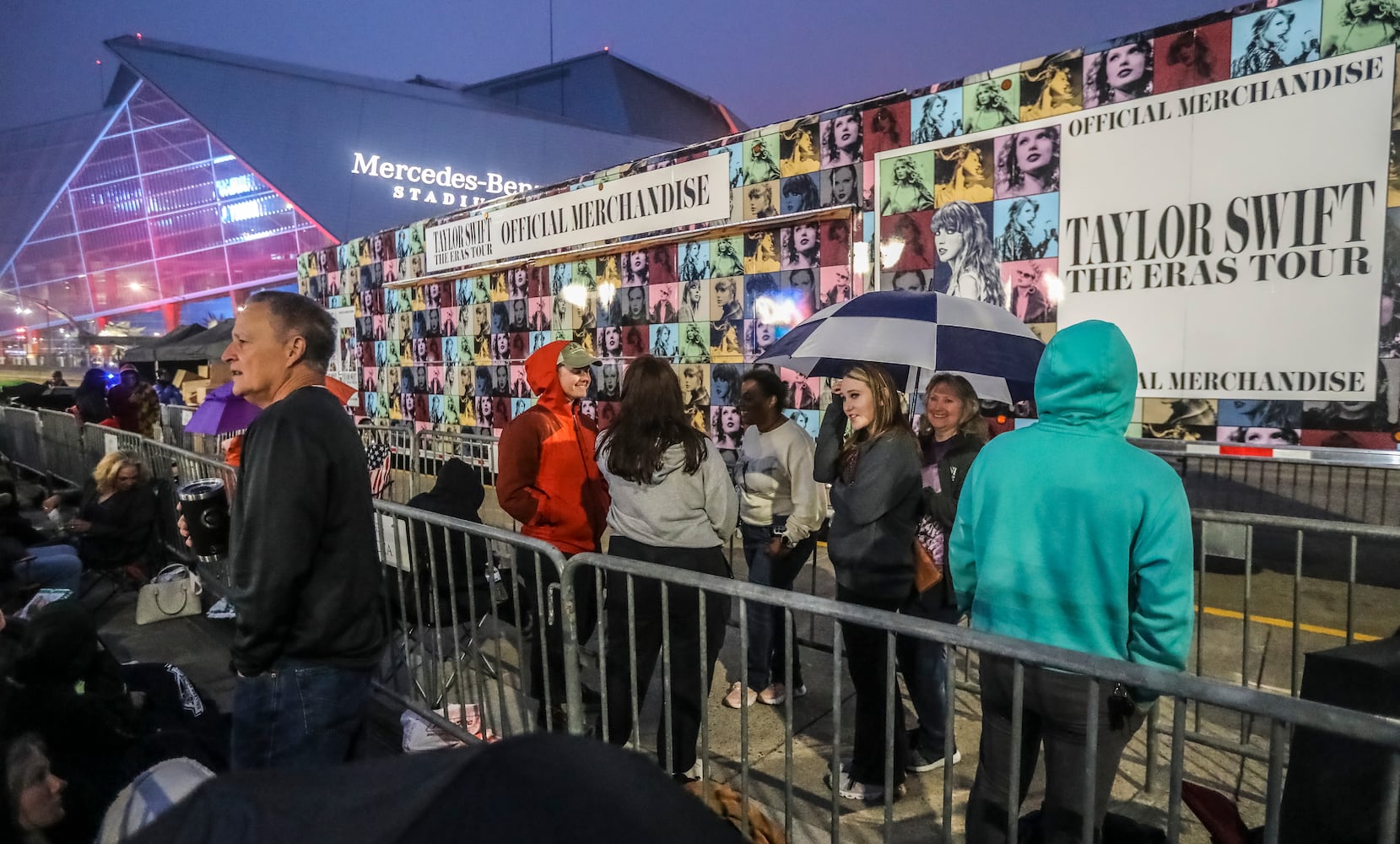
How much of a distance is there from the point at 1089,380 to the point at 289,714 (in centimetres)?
257

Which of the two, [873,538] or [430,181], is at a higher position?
[430,181]

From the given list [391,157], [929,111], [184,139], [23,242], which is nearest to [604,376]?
[929,111]

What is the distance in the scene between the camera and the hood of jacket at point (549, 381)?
3770mm

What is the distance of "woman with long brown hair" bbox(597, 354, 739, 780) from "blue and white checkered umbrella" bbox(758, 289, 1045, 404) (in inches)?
32.7

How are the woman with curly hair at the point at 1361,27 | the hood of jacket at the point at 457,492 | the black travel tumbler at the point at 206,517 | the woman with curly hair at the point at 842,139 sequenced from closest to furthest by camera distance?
the black travel tumbler at the point at 206,517
the woman with curly hair at the point at 1361,27
the hood of jacket at the point at 457,492
the woman with curly hair at the point at 842,139

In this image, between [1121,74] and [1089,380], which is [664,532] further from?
[1121,74]

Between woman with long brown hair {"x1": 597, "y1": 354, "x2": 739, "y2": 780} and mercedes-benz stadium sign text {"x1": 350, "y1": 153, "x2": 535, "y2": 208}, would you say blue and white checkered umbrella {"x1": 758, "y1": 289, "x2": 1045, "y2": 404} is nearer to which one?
woman with long brown hair {"x1": 597, "y1": 354, "x2": 739, "y2": 780}

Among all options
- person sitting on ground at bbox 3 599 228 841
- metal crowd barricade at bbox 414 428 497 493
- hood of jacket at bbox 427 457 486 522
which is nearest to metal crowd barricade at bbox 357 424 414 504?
metal crowd barricade at bbox 414 428 497 493

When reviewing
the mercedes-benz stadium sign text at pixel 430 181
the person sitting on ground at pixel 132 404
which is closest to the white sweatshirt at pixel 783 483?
the person sitting on ground at pixel 132 404

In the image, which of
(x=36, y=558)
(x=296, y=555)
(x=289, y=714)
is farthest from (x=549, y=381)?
(x=36, y=558)

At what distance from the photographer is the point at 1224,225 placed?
4.39 metres

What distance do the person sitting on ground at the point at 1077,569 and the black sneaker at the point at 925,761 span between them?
1.22 m

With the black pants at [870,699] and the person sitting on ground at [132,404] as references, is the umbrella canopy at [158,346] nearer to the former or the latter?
the person sitting on ground at [132,404]

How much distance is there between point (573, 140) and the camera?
33.7m
